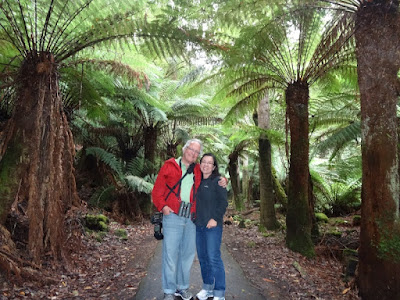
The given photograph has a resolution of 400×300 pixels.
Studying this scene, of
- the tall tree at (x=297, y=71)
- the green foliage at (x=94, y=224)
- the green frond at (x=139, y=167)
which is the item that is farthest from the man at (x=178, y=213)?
the green frond at (x=139, y=167)

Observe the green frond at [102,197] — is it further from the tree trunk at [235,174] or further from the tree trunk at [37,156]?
the tree trunk at [235,174]

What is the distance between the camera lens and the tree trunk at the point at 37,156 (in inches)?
134

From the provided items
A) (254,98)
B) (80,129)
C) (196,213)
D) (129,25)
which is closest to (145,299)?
(196,213)

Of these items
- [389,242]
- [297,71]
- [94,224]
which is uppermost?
[297,71]

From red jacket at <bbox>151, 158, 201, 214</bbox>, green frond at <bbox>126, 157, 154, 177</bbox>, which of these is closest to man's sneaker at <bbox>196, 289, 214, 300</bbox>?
red jacket at <bbox>151, 158, 201, 214</bbox>

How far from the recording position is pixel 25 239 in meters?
3.82

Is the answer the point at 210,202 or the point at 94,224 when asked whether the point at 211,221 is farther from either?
the point at 94,224

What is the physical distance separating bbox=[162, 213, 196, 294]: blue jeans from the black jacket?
145mm

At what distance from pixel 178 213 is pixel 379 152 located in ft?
Answer: 6.63

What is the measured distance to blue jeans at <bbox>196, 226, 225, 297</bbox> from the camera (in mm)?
2574

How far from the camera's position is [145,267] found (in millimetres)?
3799

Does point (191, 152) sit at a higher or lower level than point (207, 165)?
higher

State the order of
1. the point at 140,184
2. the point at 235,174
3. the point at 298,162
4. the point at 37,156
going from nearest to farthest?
the point at 37,156 → the point at 298,162 → the point at 140,184 → the point at 235,174

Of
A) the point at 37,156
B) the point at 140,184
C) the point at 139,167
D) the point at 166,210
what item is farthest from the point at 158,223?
the point at 139,167
